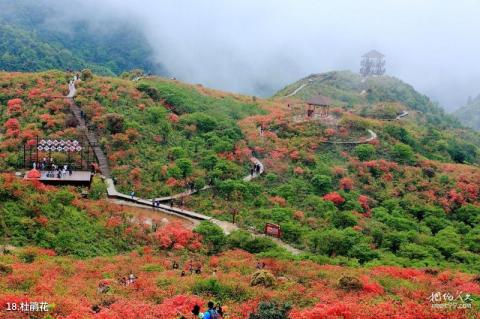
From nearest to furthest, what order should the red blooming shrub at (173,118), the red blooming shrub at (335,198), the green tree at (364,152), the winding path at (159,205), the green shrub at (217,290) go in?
the green shrub at (217,290) → the winding path at (159,205) → the red blooming shrub at (335,198) → the red blooming shrub at (173,118) → the green tree at (364,152)

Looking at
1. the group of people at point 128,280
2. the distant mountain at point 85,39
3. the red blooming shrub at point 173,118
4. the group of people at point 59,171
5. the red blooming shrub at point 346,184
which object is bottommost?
the group of people at point 128,280

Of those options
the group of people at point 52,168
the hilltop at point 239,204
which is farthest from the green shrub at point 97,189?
the group of people at point 52,168

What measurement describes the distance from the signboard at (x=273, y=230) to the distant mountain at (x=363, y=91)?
72.9 meters

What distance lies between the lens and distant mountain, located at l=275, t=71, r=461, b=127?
11788cm

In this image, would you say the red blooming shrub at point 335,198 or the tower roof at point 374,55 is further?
the tower roof at point 374,55

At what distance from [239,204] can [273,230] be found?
20.5 feet

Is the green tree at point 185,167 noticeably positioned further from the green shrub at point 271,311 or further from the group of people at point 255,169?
Result: the green shrub at point 271,311

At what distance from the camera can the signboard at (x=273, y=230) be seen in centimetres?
4075

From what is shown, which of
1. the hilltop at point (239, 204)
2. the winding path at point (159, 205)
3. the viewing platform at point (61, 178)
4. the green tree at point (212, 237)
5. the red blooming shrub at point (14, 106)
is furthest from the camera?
the red blooming shrub at point (14, 106)

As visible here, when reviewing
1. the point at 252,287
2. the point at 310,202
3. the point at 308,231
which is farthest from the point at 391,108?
the point at 252,287

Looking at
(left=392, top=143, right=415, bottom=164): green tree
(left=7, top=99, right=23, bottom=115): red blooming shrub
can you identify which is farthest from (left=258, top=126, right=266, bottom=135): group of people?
(left=7, top=99, right=23, bottom=115): red blooming shrub

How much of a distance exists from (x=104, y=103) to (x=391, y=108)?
59.7 metres

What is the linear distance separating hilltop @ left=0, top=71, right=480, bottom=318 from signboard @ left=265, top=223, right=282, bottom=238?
68 cm

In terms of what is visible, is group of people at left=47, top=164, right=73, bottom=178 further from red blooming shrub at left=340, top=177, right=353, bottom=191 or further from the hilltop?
red blooming shrub at left=340, top=177, right=353, bottom=191
